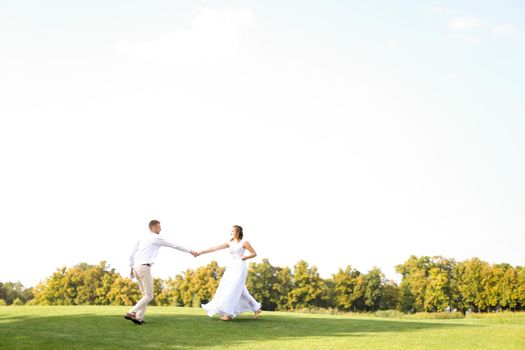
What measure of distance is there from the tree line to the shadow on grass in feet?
211

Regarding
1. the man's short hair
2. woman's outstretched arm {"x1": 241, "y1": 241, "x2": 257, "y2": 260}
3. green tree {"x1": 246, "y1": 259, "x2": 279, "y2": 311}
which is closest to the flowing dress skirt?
woman's outstretched arm {"x1": 241, "y1": 241, "x2": 257, "y2": 260}

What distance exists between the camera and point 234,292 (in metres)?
17.0

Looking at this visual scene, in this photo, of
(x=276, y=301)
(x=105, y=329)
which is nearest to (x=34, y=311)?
(x=105, y=329)

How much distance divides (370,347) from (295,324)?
14.4 feet

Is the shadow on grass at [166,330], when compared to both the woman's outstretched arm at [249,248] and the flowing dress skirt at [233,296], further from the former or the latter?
the woman's outstretched arm at [249,248]

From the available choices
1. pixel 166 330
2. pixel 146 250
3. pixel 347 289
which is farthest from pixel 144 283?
pixel 347 289

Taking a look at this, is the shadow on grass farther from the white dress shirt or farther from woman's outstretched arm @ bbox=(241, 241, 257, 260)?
woman's outstretched arm @ bbox=(241, 241, 257, 260)

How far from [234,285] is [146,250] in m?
3.07

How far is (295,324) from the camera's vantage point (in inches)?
672

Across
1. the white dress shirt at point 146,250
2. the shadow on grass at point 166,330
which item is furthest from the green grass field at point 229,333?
the white dress shirt at point 146,250

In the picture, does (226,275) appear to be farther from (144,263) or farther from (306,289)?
(306,289)

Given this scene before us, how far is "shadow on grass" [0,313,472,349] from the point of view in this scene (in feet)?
42.2

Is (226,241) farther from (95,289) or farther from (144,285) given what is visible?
(95,289)

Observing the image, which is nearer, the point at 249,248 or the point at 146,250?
the point at 146,250
